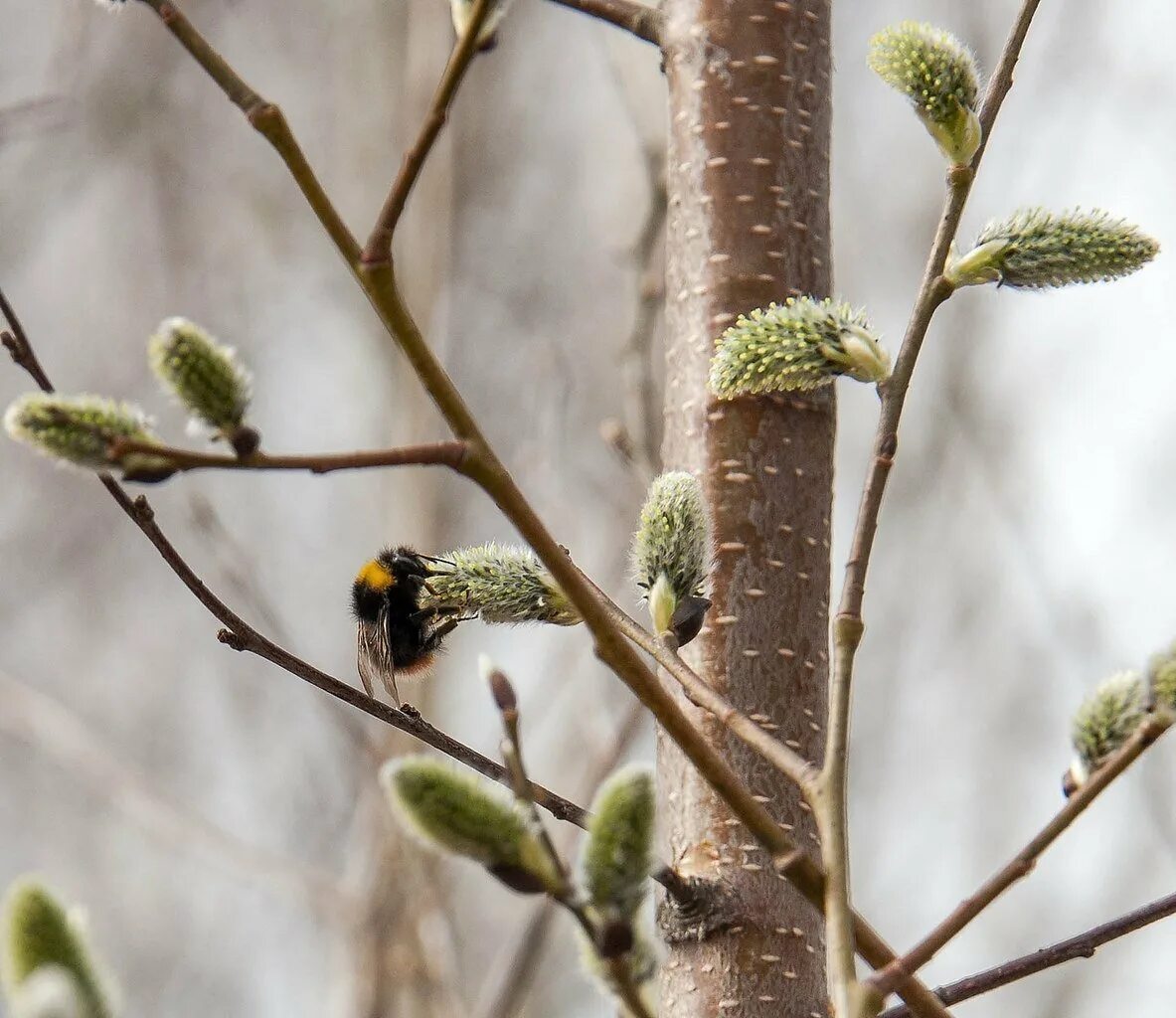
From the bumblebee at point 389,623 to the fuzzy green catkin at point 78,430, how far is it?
1.81 ft

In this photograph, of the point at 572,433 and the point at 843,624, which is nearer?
the point at 843,624

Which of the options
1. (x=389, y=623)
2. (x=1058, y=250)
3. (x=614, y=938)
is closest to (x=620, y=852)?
(x=614, y=938)

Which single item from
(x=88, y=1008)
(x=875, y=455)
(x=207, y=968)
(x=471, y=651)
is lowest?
(x=88, y=1008)

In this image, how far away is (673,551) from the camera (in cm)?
94

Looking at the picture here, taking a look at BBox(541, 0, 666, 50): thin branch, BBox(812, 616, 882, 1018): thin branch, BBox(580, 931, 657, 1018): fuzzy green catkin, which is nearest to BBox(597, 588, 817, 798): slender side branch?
BBox(812, 616, 882, 1018): thin branch

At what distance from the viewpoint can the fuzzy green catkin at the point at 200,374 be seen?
68 centimetres

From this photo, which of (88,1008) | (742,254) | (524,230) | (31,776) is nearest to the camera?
(88,1008)

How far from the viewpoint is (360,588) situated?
53.4 inches

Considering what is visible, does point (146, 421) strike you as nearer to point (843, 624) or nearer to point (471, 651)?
point (843, 624)

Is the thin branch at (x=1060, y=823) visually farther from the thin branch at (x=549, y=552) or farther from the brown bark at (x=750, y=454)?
the brown bark at (x=750, y=454)

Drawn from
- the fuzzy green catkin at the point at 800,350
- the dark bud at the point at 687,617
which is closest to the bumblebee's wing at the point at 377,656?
the dark bud at the point at 687,617

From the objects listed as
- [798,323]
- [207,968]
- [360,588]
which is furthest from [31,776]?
[798,323]

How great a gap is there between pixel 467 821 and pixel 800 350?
16.4 inches

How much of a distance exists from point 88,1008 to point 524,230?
6775 mm
